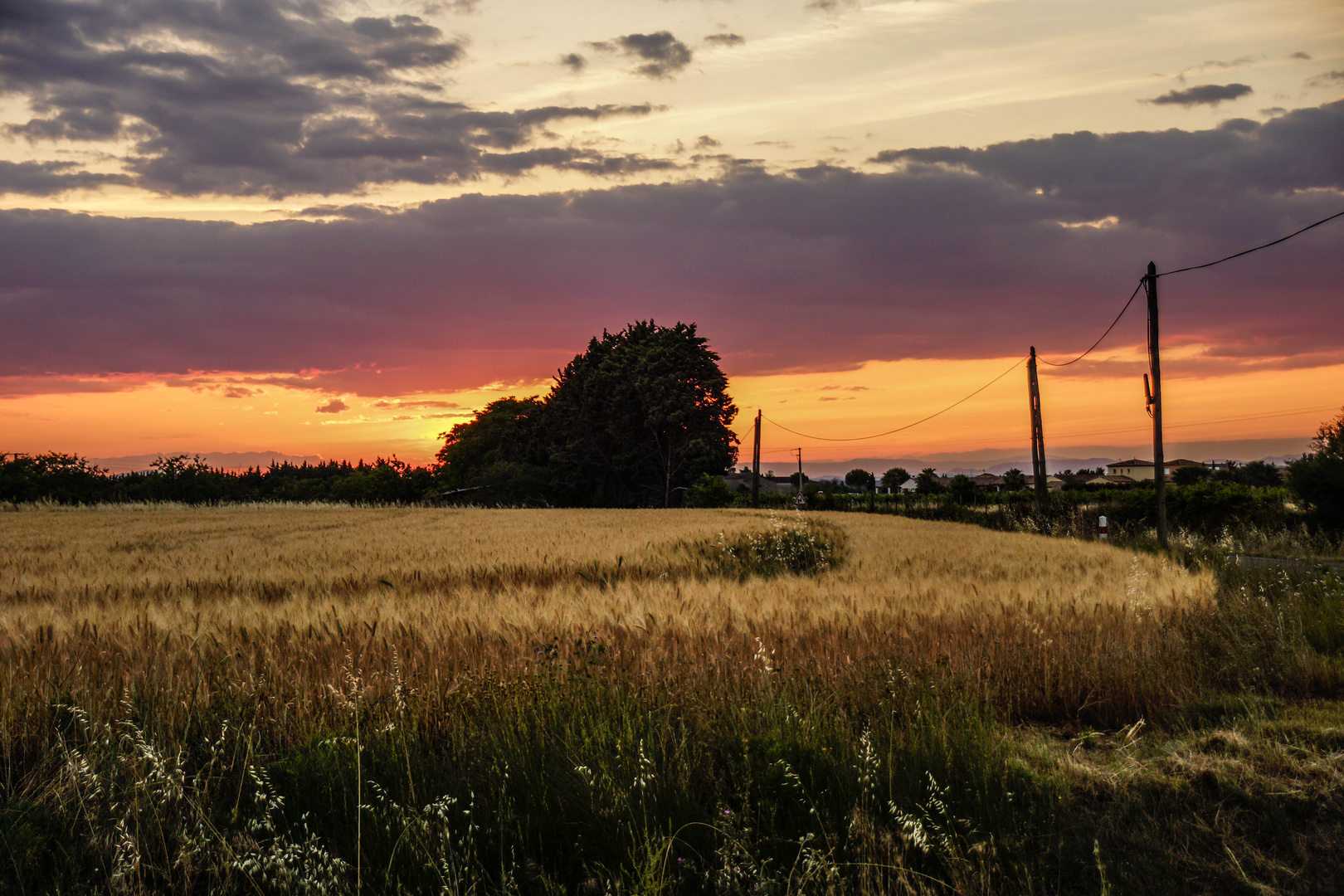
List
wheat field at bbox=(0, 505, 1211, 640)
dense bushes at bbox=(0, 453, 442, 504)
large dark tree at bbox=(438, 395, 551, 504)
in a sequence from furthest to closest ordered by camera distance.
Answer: large dark tree at bbox=(438, 395, 551, 504)
dense bushes at bbox=(0, 453, 442, 504)
wheat field at bbox=(0, 505, 1211, 640)

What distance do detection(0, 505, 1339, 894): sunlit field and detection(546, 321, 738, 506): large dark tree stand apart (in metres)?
47.2

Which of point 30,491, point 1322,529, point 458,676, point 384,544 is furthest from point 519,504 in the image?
point 458,676

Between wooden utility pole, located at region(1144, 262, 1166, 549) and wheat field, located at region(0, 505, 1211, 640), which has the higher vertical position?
wooden utility pole, located at region(1144, 262, 1166, 549)

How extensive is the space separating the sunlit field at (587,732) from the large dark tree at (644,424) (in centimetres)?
4717

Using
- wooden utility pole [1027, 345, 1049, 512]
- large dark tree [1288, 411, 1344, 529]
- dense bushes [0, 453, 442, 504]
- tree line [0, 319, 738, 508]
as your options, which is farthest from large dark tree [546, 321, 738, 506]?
large dark tree [1288, 411, 1344, 529]

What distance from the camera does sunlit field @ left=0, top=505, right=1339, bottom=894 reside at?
119 inches

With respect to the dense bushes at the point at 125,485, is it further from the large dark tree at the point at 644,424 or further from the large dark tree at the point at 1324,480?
the large dark tree at the point at 1324,480

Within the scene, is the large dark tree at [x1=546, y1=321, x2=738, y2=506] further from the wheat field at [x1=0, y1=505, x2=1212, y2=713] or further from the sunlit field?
the sunlit field

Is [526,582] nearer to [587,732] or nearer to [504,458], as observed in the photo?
[587,732]

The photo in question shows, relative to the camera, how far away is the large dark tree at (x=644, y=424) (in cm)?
5562

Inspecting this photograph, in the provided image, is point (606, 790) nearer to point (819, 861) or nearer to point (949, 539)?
point (819, 861)

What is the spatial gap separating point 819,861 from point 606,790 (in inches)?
38.1

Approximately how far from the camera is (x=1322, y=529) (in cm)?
2561

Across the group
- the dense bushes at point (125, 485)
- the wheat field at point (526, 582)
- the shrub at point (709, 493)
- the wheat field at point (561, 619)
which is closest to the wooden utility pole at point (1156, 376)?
the wheat field at point (526, 582)
